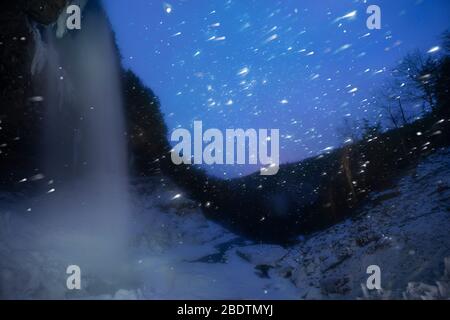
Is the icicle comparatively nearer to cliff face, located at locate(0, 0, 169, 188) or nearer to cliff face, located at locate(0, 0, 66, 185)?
cliff face, located at locate(0, 0, 169, 188)

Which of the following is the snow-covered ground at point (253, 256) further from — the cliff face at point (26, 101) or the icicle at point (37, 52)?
the icicle at point (37, 52)

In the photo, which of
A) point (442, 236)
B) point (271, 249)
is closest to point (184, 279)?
point (271, 249)

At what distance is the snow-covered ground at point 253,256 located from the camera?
285 inches

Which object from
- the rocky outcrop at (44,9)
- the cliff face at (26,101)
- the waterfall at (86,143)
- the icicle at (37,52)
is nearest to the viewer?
the rocky outcrop at (44,9)

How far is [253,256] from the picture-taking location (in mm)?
12492

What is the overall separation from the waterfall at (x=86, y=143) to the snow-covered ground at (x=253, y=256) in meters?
0.66

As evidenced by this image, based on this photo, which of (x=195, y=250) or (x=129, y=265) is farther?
(x=195, y=250)

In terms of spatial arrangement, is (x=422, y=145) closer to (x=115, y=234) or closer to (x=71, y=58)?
(x=115, y=234)

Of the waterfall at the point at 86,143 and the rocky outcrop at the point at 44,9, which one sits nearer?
the rocky outcrop at the point at 44,9

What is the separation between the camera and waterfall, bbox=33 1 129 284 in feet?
37.7

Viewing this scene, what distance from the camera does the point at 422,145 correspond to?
55.9ft

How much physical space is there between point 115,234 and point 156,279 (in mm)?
4569

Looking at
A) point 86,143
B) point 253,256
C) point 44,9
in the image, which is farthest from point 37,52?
point 253,256

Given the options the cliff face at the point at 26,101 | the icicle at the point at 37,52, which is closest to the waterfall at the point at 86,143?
the icicle at the point at 37,52
